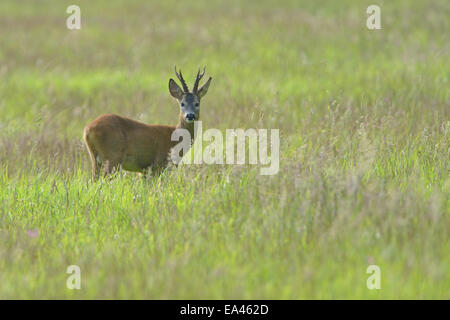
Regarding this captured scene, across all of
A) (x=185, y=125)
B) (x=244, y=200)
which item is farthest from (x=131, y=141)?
(x=244, y=200)

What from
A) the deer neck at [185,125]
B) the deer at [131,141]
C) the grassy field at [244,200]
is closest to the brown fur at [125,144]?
the deer at [131,141]

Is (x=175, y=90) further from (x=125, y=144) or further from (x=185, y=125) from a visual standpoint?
(x=125, y=144)

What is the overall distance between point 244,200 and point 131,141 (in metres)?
2.27

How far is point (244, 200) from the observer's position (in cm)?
560

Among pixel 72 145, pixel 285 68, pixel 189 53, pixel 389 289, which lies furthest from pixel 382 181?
pixel 189 53

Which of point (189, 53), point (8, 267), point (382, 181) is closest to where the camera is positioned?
point (8, 267)

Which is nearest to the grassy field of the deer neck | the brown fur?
the brown fur

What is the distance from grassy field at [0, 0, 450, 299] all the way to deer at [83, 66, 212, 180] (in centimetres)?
32

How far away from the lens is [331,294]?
4168 mm

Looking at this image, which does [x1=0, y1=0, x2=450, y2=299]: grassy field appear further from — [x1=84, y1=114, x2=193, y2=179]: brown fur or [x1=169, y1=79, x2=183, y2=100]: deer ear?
[x1=169, y1=79, x2=183, y2=100]: deer ear

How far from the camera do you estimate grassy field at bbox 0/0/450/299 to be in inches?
172
